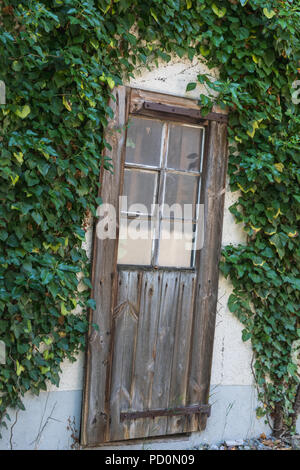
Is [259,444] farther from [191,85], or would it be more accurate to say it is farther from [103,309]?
[191,85]

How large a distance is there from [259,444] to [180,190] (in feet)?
6.79

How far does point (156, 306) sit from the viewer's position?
3.69m

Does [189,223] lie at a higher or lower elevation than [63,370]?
higher

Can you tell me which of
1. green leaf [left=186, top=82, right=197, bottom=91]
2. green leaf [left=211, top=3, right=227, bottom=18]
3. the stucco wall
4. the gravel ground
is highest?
green leaf [left=211, top=3, right=227, bottom=18]

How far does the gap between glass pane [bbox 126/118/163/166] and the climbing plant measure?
0.29 meters

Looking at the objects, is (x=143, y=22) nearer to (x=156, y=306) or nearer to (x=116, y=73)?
(x=116, y=73)

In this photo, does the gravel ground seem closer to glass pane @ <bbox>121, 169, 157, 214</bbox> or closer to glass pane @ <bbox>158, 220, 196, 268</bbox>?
glass pane @ <bbox>158, 220, 196, 268</bbox>

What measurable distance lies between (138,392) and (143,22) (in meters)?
2.54

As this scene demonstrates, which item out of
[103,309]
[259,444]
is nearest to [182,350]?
[103,309]

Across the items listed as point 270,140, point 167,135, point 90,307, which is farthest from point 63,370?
point 270,140

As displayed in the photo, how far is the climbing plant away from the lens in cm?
307

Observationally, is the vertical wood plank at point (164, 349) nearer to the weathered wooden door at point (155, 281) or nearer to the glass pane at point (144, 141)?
the weathered wooden door at point (155, 281)

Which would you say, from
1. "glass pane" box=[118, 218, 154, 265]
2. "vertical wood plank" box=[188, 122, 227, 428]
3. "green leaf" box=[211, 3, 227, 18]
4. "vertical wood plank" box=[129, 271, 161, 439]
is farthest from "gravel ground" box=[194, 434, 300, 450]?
"green leaf" box=[211, 3, 227, 18]

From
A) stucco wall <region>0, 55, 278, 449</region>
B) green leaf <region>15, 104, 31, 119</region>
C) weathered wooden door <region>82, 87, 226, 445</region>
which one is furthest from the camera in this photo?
weathered wooden door <region>82, 87, 226, 445</region>
